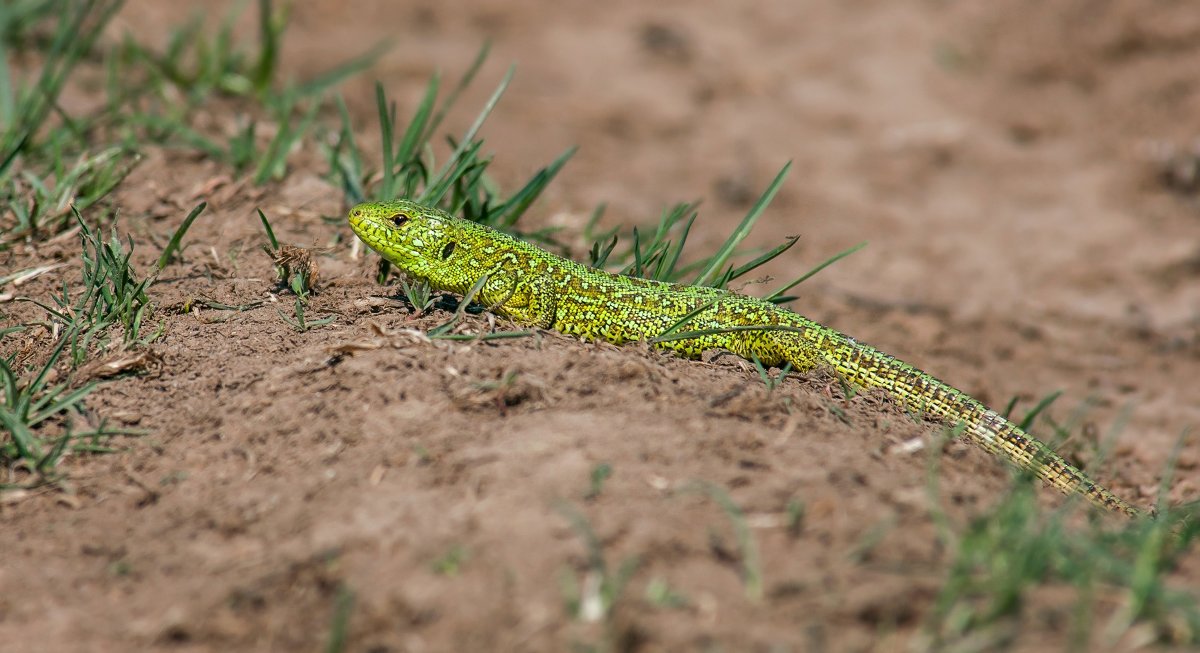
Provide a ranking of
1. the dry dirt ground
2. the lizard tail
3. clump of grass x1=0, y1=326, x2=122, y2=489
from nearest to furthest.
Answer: the dry dirt ground → clump of grass x1=0, y1=326, x2=122, y2=489 → the lizard tail

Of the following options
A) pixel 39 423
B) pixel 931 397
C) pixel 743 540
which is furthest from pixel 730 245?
pixel 39 423

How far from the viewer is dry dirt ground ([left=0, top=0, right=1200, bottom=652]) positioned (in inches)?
113

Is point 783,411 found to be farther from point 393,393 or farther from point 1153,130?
point 1153,130

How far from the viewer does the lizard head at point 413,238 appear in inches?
184

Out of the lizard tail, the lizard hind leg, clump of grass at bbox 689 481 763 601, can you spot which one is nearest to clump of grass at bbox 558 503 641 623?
clump of grass at bbox 689 481 763 601

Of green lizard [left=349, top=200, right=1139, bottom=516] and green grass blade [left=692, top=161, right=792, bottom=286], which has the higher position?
green grass blade [left=692, top=161, right=792, bottom=286]

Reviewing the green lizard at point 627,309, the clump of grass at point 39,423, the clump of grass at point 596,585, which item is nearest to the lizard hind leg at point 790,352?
the green lizard at point 627,309

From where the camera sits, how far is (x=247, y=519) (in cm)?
326

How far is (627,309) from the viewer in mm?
4719

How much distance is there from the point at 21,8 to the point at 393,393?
5.24 m

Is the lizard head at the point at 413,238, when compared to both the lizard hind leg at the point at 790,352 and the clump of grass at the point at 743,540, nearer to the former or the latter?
the lizard hind leg at the point at 790,352

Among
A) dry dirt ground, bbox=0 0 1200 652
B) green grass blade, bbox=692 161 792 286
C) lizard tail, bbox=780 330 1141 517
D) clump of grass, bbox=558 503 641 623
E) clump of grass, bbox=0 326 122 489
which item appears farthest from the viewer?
green grass blade, bbox=692 161 792 286

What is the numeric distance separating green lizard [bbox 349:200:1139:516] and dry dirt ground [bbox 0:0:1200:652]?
26cm

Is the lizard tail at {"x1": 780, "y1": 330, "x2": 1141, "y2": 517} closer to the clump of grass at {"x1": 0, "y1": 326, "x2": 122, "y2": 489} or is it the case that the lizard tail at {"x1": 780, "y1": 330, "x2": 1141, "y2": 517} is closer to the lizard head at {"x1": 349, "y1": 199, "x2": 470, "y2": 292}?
the lizard head at {"x1": 349, "y1": 199, "x2": 470, "y2": 292}
